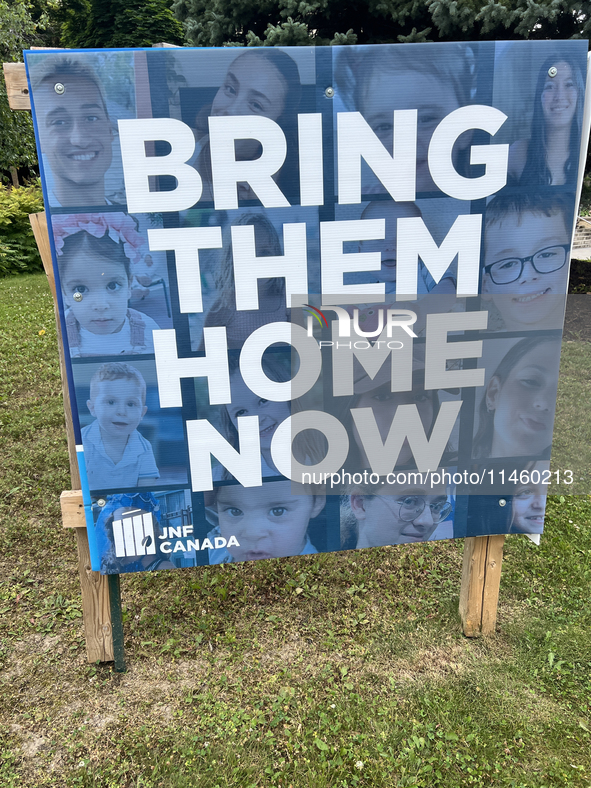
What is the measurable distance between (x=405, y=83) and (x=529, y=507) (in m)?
1.99

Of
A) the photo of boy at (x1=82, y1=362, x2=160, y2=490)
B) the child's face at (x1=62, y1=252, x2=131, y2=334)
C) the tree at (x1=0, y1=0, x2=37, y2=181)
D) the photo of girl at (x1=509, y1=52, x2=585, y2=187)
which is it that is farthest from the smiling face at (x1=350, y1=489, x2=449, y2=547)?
the tree at (x1=0, y1=0, x2=37, y2=181)

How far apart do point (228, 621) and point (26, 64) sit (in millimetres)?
2812

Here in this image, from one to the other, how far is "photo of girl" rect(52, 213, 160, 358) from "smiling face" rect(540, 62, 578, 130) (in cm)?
171

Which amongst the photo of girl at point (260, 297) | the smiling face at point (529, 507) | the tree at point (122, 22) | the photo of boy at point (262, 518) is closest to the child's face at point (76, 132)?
the photo of girl at point (260, 297)

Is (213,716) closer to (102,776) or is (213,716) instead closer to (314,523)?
(102,776)

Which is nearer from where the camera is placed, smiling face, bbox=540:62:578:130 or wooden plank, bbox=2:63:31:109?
wooden plank, bbox=2:63:31:109

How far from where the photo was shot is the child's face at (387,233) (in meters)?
2.42

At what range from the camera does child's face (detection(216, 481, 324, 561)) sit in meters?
2.69

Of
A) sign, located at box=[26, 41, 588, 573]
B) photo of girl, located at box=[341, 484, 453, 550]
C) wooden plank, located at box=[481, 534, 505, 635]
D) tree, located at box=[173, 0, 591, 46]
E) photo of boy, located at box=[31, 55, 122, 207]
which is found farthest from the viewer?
tree, located at box=[173, 0, 591, 46]

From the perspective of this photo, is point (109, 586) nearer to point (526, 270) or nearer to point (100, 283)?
point (100, 283)

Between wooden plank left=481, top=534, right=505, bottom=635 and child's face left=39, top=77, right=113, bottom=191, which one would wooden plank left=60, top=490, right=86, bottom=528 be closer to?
child's face left=39, top=77, right=113, bottom=191

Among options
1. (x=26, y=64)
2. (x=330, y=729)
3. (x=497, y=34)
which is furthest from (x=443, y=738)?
(x=497, y=34)

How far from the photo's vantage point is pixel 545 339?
2682mm

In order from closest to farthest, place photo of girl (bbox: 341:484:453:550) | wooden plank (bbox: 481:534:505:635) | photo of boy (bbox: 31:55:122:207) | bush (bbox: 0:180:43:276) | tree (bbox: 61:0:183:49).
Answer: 1. photo of boy (bbox: 31:55:122:207)
2. photo of girl (bbox: 341:484:453:550)
3. wooden plank (bbox: 481:534:505:635)
4. bush (bbox: 0:180:43:276)
5. tree (bbox: 61:0:183:49)
